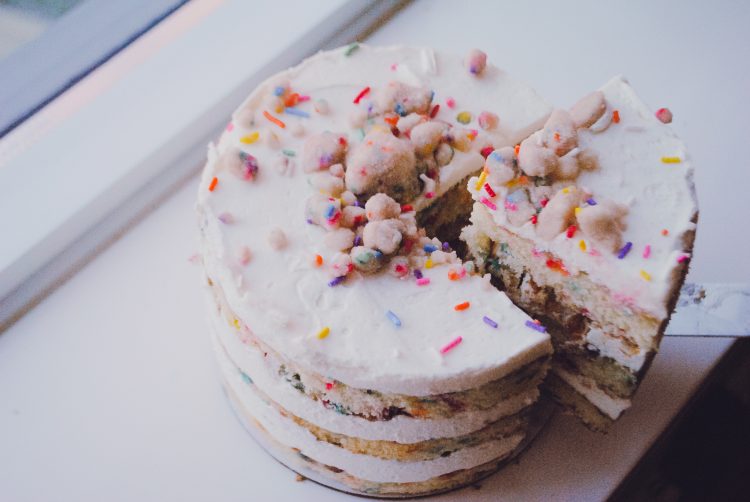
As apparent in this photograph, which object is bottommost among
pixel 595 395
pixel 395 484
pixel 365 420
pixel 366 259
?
pixel 395 484

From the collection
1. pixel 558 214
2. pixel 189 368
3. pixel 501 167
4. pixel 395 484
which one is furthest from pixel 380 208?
pixel 189 368

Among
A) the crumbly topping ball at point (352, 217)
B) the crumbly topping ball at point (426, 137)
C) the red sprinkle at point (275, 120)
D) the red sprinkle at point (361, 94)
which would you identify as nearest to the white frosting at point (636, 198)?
the crumbly topping ball at point (426, 137)

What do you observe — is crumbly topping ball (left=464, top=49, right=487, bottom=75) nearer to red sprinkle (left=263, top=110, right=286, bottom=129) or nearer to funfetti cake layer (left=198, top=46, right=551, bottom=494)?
funfetti cake layer (left=198, top=46, right=551, bottom=494)

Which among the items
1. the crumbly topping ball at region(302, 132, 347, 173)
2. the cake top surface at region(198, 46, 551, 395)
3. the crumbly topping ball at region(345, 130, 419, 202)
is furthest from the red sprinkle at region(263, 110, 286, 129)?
the crumbly topping ball at region(345, 130, 419, 202)

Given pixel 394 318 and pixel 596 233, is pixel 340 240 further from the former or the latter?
pixel 596 233

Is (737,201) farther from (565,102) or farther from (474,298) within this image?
(474,298)

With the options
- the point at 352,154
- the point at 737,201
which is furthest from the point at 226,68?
the point at 737,201
